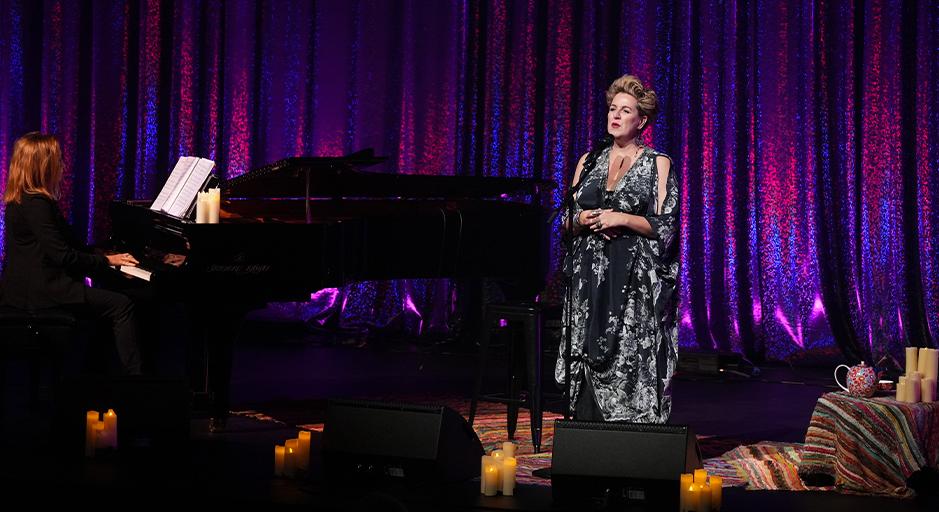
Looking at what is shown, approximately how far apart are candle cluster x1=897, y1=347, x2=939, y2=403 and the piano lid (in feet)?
7.39

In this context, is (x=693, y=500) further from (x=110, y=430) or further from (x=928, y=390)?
(x=110, y=430)

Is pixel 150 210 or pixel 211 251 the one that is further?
pixel 150 210

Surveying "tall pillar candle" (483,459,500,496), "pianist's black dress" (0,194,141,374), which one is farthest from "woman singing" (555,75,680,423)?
"pianist's black dress" (0,194,141,374)

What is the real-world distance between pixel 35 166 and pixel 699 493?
13.0 feet

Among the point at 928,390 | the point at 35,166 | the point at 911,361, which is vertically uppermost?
the point at 35,166

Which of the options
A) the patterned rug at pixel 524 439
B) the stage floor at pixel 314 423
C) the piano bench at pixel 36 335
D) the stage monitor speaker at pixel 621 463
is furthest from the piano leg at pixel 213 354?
the stage monitor speaker at pixel 621 463

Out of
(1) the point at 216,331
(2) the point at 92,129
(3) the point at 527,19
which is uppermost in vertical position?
(3) the point at 527,19

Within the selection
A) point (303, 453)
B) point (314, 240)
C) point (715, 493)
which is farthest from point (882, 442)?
point (314, 240)

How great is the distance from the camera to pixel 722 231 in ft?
27.0

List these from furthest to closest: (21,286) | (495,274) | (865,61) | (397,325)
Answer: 1. (397,325)
2. (865,61)
3. (495,274)
4. (21,286)

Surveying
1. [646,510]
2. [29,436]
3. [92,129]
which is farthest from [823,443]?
[92,129]

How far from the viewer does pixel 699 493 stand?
296cm

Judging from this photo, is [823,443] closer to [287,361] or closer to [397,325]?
[287,361]

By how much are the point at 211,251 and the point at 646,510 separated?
2397 mm
